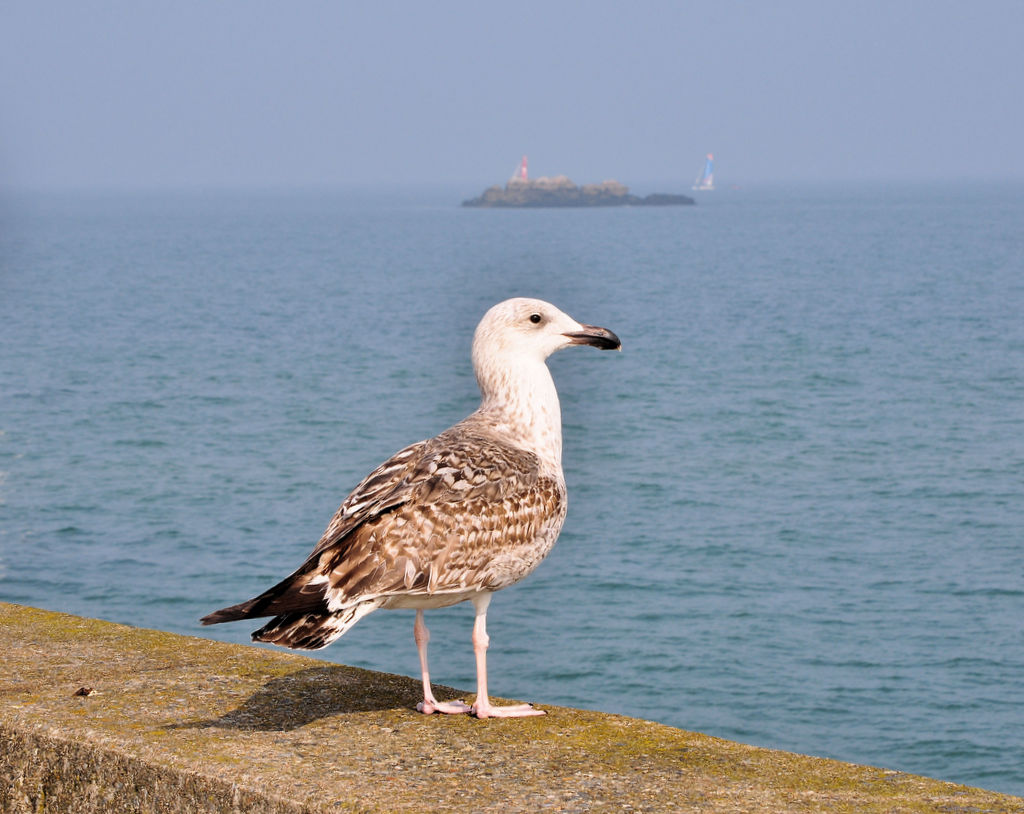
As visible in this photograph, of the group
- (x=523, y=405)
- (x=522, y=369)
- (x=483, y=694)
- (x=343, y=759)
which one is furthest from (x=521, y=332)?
(x=343, y=759)

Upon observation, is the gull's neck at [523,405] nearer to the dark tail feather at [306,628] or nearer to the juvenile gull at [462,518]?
the juvenile gull at [462,518]

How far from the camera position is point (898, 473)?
4884 centimetres

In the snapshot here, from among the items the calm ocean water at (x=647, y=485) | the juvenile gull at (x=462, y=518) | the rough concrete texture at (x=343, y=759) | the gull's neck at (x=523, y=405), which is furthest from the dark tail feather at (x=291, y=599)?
the calm ocean water at (x=647, y=485)

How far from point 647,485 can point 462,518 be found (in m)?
41.0

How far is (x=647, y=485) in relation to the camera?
45.9 metres

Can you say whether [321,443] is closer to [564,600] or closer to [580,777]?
[564,600]

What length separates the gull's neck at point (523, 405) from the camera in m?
5.87

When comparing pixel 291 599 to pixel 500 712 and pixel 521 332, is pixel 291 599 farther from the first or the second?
pixel 521 332

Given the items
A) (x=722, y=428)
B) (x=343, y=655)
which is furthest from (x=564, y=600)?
(x=722, y=428)

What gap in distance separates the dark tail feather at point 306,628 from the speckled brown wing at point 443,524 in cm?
6

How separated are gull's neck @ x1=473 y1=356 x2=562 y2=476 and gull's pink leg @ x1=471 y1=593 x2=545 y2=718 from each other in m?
0.72

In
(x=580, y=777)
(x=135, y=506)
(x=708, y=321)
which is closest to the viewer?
(x=580, y=777)

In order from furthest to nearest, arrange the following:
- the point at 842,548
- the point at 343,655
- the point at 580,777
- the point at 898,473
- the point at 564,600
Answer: the point at 898,473
the point at 842,548
the point at 564,600
the point at 343,655
the point at 580,777

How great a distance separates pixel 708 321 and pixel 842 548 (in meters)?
52.2
